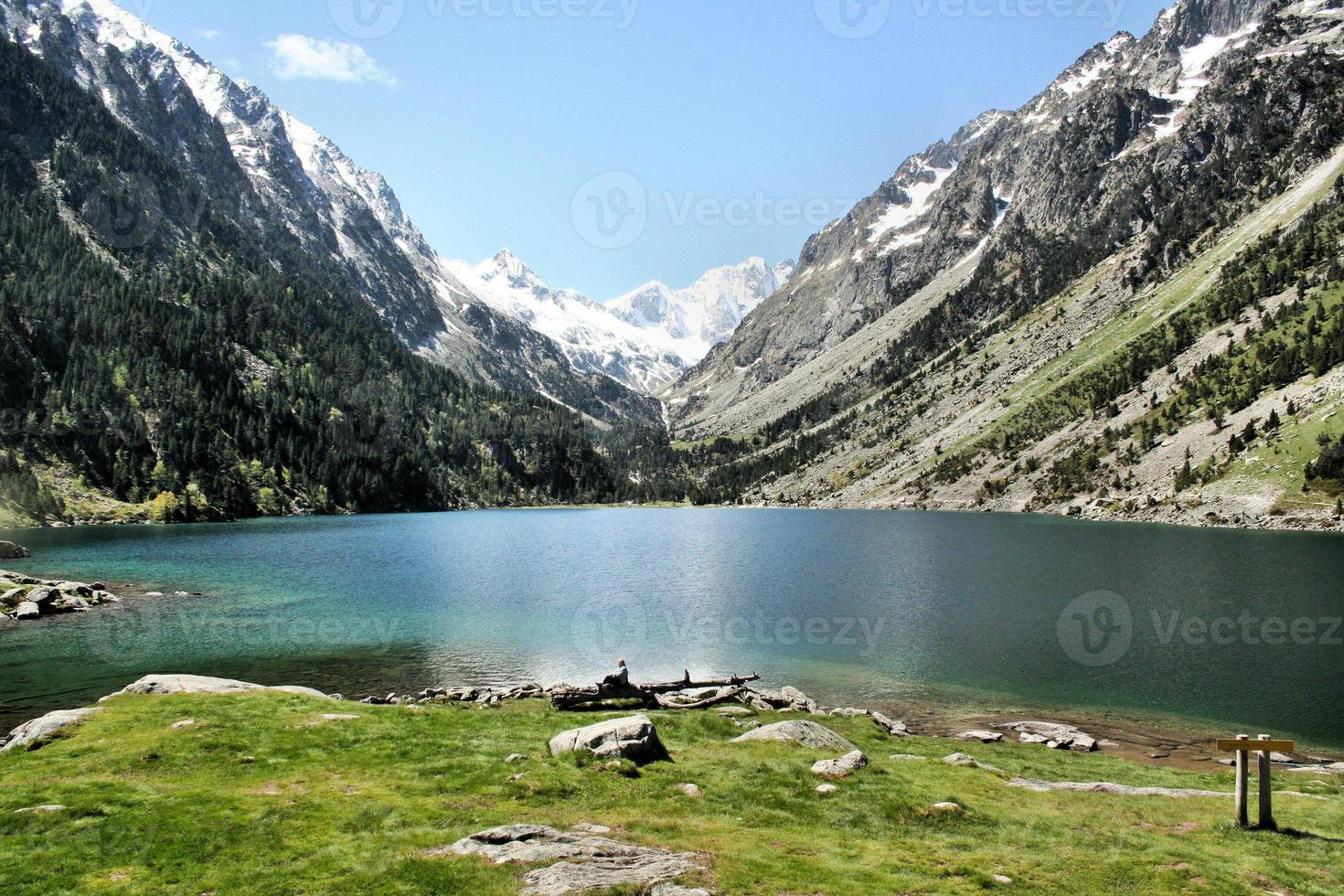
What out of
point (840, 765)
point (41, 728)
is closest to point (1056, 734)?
point (840, 765)

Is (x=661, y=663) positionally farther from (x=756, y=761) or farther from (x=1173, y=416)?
(x=1173, y=416)

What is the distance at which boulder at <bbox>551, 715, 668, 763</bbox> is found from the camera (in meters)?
23.4

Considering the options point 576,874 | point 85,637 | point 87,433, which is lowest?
point 85,637

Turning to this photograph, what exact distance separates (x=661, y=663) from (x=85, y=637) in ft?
135

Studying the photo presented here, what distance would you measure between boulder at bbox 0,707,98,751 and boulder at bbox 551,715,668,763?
55.1ft

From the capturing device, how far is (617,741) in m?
23.7

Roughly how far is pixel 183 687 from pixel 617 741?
812 inches

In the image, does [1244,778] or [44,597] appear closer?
[1244,778]

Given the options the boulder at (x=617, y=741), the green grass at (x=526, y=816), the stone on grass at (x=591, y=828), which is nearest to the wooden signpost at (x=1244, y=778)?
the green grass at (x=526, y=816)

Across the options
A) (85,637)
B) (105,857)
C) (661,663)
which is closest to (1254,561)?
(661,663)

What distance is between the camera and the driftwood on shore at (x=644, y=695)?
114 ft

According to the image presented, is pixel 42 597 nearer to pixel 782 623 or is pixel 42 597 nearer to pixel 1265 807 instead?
pixel 782 623

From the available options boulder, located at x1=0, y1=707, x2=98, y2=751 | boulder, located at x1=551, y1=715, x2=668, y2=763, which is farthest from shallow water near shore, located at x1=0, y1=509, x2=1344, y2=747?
boulder, located at x1=551, y1=715, x2=668, y2=763

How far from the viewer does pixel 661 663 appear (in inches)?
1847
